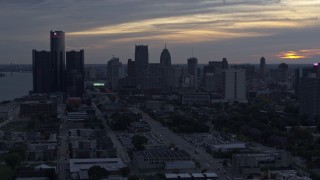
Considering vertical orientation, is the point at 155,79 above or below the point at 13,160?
above

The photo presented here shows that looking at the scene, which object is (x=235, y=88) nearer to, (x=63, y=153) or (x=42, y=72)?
(x=42, y=72)

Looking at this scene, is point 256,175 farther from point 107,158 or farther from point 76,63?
point 76,63

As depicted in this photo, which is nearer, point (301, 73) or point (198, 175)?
point (198, 175)

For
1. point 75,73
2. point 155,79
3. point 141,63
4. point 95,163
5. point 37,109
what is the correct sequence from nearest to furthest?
point 95,163, point 37,109, point 75,73, point 155,79, point 141,63

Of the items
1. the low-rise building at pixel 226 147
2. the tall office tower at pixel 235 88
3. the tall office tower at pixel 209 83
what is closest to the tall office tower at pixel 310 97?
the low-rise building at pixel 226 147

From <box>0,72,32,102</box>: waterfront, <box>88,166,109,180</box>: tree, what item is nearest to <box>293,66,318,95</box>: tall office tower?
<box>88,166,109,180</box>: tree

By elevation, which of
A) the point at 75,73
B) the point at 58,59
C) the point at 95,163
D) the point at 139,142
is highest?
the point at 58,59

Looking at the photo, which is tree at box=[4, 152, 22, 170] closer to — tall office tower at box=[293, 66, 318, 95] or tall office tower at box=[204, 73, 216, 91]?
tall office tower at box=[293, 66, 318, 95]

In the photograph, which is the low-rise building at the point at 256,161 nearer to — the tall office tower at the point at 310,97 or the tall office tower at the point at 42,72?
the tall office tower at the point at 310,97

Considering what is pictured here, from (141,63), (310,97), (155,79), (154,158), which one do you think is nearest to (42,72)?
(155,79)
